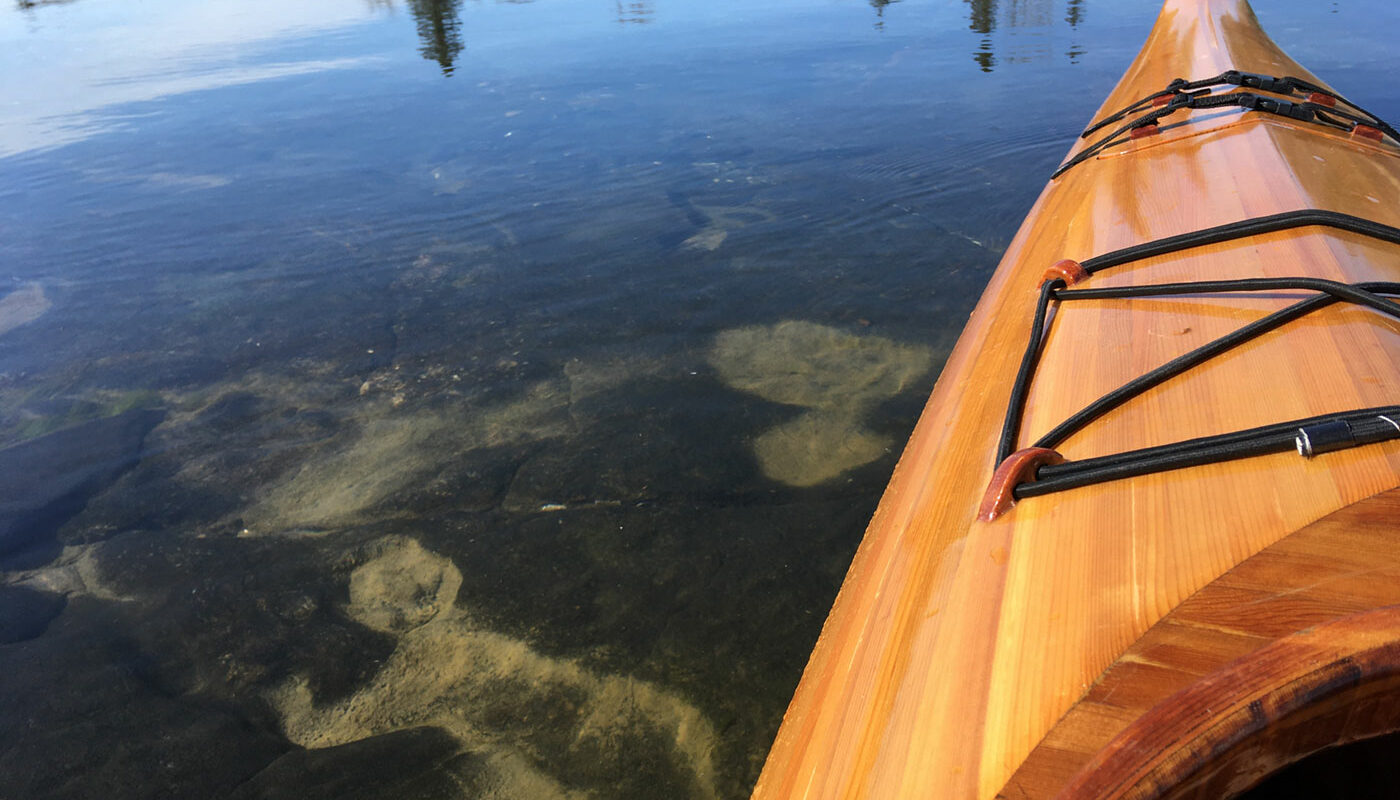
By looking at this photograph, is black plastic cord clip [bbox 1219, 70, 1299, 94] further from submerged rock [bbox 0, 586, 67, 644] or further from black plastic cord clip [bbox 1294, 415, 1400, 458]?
submerged rock [bbox 0, 586, 67, 644]

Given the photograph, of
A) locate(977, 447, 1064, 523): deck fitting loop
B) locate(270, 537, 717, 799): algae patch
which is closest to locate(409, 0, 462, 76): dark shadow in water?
locate(270, 537, 717, 799): algae patch

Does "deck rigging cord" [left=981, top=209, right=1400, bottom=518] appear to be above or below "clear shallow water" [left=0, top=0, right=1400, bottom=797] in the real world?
above

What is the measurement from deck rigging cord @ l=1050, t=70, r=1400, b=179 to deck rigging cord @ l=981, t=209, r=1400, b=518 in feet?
3.79

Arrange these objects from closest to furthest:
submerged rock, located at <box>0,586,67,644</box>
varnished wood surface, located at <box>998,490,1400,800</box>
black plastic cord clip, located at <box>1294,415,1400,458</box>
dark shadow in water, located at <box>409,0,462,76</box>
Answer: varnished wood surface, located at <box>998,490,1400,800</box>
black plastic cord clip, located at <box>1294,415,1400,458</box>
submerged rock, located at <box>0,586,67,644</box>
dark shadow in water, located at <box>409,0,462,76</box>

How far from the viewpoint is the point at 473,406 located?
2979 millimetres

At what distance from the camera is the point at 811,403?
9.37 feet

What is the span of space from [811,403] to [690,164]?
9.01 feet

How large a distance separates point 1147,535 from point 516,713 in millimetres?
1342

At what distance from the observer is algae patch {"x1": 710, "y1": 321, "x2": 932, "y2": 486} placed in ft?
8.49

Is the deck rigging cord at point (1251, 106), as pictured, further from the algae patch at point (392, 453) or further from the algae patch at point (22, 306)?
the algae patch at point (22, 306)

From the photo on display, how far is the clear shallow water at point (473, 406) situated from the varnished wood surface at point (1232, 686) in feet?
3.61

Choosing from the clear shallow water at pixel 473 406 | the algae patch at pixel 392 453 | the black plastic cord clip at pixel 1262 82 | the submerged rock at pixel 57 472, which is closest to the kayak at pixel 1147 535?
the clear shallow water at pixel 473 406

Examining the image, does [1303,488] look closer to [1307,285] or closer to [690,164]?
[1307,285]

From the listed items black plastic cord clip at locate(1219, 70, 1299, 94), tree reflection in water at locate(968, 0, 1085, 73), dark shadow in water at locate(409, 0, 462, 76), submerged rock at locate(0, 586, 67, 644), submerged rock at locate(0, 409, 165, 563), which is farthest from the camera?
dark shadow in water at locate(409, 0, 462, 76)
